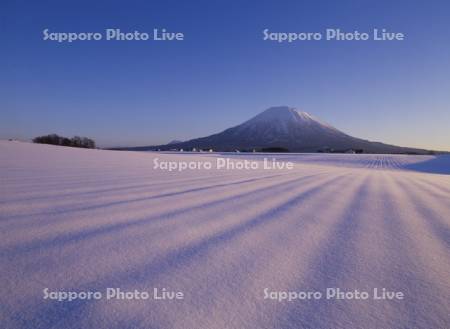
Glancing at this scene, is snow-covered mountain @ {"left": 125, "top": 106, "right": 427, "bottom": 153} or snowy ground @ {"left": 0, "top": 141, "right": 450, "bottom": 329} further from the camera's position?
snow-covered mountain @ {"left": 125, "top": 106, "right": 427, "bottom": 153}

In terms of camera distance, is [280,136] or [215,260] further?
[280,136]

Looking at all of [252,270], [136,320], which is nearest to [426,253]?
[252,270]

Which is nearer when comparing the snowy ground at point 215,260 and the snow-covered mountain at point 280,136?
the snowy ground at point 215,260

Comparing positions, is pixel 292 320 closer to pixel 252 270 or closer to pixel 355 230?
pixel 252 270
